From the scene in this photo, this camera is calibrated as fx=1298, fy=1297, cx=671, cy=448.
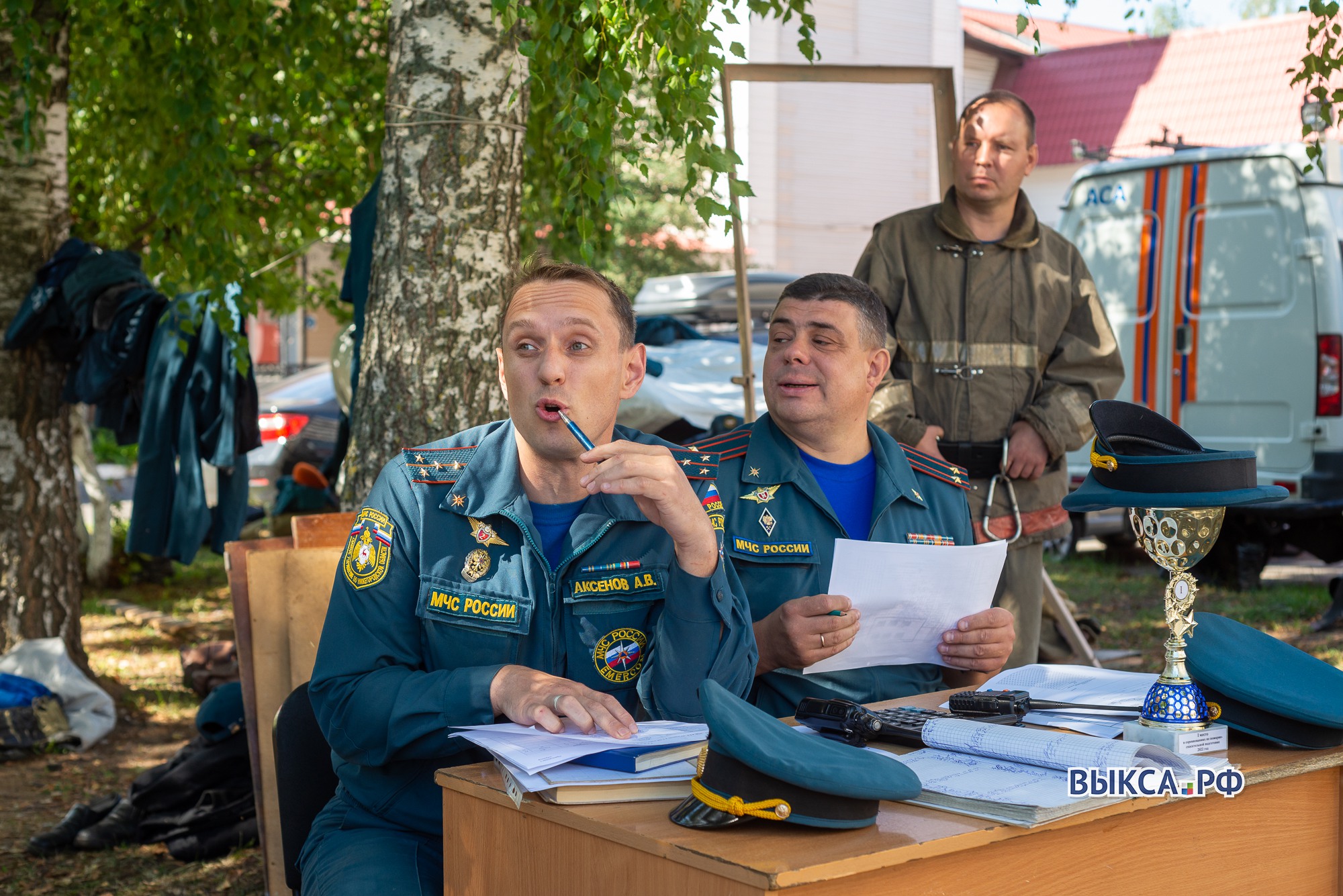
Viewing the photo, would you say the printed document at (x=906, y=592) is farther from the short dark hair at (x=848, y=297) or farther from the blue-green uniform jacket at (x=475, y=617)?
the short dark hair at (x=848, y=297)

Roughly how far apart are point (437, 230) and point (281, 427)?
6.72 m

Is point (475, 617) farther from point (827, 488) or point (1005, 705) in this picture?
point (827, 488)

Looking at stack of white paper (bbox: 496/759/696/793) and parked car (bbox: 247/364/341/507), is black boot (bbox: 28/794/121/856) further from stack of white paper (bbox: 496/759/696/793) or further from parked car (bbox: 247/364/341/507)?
parked car (bbox: 247/364/341/507)

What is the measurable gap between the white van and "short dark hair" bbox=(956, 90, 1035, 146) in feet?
13.6

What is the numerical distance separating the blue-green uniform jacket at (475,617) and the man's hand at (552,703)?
8cm

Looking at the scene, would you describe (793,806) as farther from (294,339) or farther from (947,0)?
(294,339)

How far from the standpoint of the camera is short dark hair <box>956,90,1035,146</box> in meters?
3.50

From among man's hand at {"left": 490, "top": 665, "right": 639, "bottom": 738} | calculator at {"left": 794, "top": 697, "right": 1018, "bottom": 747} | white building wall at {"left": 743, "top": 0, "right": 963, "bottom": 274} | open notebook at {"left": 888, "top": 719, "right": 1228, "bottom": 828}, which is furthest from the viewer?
white building wall at {"left": 743, "top": 0, "right": 963, "bottom": 274}

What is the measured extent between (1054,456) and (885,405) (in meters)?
0.51

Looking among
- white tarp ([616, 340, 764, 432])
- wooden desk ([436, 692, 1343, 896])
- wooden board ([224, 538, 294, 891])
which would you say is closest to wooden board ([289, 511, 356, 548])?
wooden board ([224, 538, 294, 891])

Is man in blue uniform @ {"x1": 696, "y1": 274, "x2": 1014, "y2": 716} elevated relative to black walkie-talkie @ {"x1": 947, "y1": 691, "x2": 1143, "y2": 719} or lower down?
elevated

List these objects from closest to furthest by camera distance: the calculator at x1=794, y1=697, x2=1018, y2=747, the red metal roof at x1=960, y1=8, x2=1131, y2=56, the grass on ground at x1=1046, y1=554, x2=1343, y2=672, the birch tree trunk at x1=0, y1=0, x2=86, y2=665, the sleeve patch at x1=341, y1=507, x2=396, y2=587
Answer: the calculator at x1=794, y1=697, x2=1018, y2=747, the sleeve patch at x1=341, y1=507, x2=396, y2=587, the birch tree trunk at x1=0, y1=0, x2=86, y2=665, the grass on ground at x1=1046, y1=554, x2=1343, y2=672, the red metal roof at x1=960, y1=8, x2=1131, y2=56

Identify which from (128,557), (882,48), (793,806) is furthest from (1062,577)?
(882,48)

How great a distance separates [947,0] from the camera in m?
20.8
